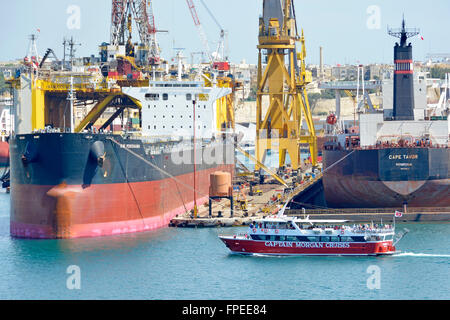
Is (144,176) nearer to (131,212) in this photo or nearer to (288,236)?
(131,212)

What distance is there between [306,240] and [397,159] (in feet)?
39.0

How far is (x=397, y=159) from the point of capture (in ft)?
167

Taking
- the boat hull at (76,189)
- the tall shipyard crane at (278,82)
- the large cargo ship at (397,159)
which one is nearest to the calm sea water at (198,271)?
the boat hull at (76,189)

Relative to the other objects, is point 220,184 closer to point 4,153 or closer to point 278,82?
point 278,82

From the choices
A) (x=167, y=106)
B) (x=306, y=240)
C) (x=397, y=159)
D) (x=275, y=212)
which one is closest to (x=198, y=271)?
(x=306, y=240)

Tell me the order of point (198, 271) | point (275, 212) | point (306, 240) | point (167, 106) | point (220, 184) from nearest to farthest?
point (198, 271) < point (306, 240) < point (220, 184) < point (275, 212) < point (167, 106)

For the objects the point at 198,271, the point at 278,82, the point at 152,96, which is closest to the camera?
the point at 198,271

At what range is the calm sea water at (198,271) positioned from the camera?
34.7 metres

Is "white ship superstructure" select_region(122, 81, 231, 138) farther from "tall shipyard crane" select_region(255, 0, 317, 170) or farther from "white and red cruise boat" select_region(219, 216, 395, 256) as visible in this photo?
"white and red cruise boat" select_region(219, 216, 395, 256)

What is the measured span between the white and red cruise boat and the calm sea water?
44 centimetres

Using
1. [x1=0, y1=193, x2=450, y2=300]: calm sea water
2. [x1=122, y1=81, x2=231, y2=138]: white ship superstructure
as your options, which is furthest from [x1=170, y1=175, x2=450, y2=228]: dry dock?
[x1=122, y1=81, x2=231, y2=138]: white ship superstructure

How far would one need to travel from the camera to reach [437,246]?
1688 inches
